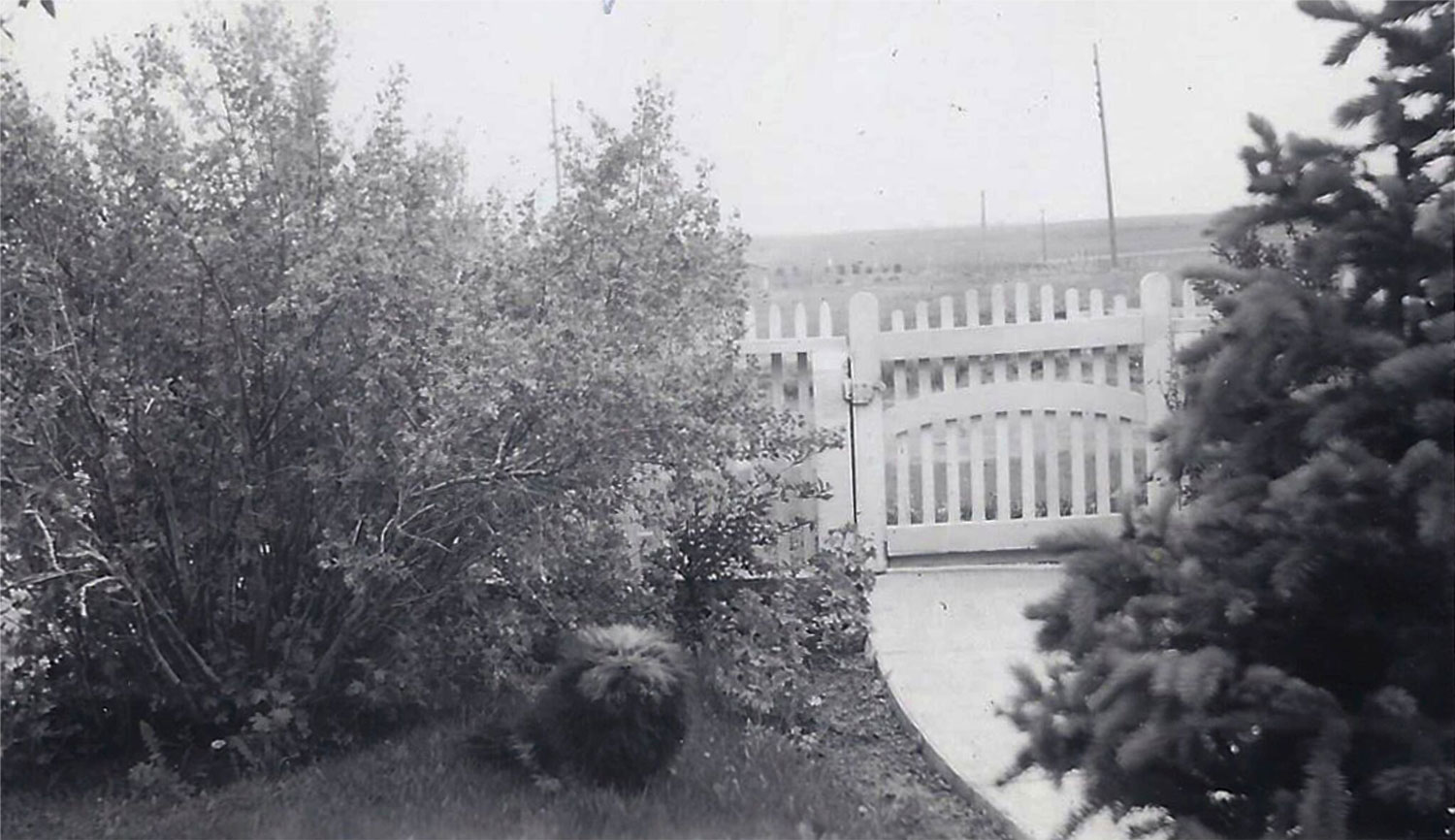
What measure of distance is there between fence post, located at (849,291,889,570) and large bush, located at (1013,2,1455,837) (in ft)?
11.1

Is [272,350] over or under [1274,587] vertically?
over

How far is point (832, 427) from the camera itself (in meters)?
6.30

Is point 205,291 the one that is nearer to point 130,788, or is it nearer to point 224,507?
point 224,507

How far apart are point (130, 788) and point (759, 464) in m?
2.52

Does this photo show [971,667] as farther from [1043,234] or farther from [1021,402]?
[1043,234]

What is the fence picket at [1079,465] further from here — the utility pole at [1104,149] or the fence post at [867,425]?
the utility pole at [1104,149]

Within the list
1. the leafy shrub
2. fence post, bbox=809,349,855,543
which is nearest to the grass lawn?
the leafy shrub

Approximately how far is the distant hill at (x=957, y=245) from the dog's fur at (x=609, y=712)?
169cm

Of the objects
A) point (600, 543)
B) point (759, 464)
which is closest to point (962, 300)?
point (759, 464)

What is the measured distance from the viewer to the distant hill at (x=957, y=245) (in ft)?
18.3

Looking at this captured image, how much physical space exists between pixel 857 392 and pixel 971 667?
1.60 m

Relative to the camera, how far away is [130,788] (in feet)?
13.7

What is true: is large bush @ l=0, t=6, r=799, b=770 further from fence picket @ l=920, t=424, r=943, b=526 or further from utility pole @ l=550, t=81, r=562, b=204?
fence picket @ l=920, t=424, r=943, b=526

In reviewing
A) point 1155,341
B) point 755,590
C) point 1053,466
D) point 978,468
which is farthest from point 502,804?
point 1155,341
